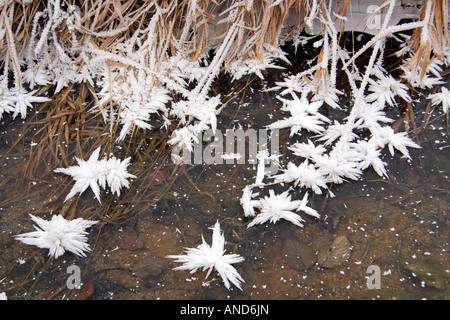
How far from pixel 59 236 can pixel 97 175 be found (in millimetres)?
245

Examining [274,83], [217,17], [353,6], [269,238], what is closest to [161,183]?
[269,238]

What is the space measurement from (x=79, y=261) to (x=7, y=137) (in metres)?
0.64

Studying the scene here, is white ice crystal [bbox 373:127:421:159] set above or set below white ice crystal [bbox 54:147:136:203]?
above

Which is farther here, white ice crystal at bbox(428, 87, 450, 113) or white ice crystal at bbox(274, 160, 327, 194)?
white ice crystal at bbox(428, 87, 450, 113)

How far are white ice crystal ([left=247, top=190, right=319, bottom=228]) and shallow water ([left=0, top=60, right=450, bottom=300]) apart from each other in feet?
0.08

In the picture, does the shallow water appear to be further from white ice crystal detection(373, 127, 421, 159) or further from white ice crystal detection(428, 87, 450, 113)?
white ice crystal detection(428, 87, 450, 113)

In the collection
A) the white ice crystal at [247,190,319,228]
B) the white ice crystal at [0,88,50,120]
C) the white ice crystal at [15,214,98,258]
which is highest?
the white ice crystal at [0,88,50,120]

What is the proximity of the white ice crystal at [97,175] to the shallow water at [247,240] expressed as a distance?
0.04 meters

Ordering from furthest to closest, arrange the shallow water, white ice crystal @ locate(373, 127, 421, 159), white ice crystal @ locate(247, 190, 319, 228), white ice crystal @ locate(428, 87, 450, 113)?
white ice crystal @ locate(428, 87, 450, 113)
white ice crystal @ locate(373, 127, 421, 159)
white ice crystal @ locate(247, 190, 319, 228)
the shallow water

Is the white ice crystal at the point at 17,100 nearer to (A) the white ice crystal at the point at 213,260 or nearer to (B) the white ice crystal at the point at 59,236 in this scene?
(B) the white ice crystal at the point at 59,236

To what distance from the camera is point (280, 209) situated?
3.96 feet

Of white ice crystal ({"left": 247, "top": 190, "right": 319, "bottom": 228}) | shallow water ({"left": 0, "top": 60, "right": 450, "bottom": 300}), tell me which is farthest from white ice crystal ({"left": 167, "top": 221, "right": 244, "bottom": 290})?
white ice crystal ({"left": 247, "top": 190, "right": 319, "bottom": 228})

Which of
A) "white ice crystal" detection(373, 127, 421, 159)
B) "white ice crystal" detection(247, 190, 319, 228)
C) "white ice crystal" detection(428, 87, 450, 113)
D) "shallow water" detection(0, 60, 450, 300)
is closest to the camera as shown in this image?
"shallow water" detection(0, 60, 450, 300)

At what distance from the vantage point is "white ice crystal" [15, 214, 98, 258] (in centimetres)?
114
